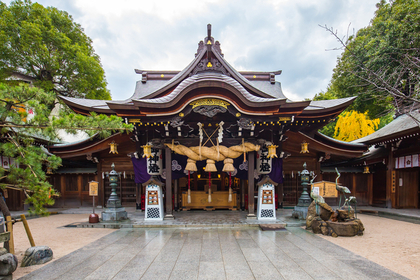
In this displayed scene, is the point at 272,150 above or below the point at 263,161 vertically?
above

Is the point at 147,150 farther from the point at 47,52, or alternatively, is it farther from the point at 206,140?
the point at 47,52

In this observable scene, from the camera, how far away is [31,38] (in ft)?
53.3

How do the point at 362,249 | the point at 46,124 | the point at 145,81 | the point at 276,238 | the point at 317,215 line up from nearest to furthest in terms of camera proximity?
the point at 46,124
the point at 362,249
the point at 276,238
the point at 317,215
the point at 145,81

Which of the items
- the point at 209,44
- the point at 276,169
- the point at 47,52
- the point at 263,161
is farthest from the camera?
the point at 47,52

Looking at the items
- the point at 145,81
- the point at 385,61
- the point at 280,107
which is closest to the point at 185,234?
the point at 280,107

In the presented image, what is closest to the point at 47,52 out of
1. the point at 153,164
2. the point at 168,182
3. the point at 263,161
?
the point at 153,164

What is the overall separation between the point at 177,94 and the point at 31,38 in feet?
53.4

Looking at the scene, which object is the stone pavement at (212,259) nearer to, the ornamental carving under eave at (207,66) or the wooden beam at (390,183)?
the ornamental carving under eave at (207,66)

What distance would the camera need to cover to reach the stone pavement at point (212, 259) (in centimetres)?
398

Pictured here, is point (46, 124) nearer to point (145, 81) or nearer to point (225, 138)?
point (225, 138)

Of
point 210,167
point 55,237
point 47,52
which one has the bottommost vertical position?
point 55,237

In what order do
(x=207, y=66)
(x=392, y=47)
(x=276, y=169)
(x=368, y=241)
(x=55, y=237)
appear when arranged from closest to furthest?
(x=368, y=241), (x=55, y=237), (x=276, y=169), (x=207, y=66), (x=392, y=47)

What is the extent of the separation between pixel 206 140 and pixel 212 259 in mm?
4575

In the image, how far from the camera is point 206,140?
8461 mm
